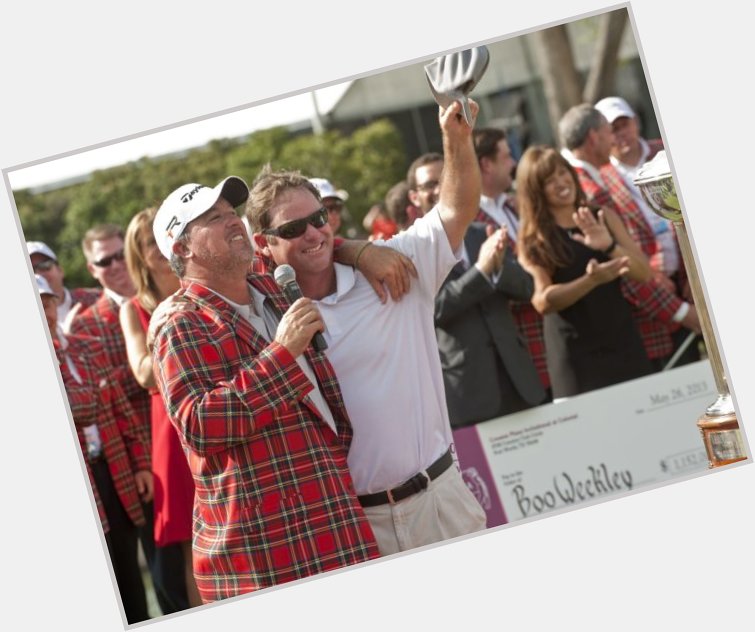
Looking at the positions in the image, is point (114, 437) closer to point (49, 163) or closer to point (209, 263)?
point (49, 163)

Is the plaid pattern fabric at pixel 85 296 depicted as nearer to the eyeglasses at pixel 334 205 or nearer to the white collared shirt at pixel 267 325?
the eyeglasses at pixel 334 205

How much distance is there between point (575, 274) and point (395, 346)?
226cm

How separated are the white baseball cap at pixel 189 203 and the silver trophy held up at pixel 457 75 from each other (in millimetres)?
759

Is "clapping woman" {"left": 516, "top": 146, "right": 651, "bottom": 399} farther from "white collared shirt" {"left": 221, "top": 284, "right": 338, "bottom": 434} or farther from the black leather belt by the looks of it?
"white collared shirt" {"left": 221, "top": 284, "right": 338, "bottom": 434}

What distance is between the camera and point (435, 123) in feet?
40.0

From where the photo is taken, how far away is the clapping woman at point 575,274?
5.98m

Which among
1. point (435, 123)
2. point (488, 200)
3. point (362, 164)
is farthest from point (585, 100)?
point (488, 200)

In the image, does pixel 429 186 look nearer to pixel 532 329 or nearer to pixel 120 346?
pixel 532 329

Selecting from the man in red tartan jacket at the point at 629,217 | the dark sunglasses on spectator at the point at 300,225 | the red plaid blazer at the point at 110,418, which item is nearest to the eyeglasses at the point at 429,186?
the man in red tartan jacket at the point at 629,217

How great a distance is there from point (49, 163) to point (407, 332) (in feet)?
6.14

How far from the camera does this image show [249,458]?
3.56m

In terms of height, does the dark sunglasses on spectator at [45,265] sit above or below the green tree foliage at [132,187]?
below

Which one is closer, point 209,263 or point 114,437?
point 209,263

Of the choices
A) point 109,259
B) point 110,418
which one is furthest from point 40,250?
point 110,418
